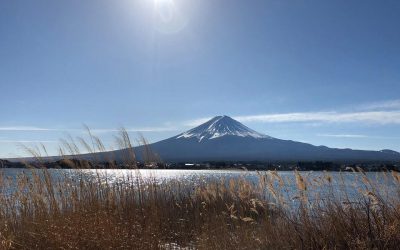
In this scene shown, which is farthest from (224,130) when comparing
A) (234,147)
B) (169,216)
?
(169,216)

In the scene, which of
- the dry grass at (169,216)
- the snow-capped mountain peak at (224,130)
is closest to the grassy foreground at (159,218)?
the dry grass at (169,216)

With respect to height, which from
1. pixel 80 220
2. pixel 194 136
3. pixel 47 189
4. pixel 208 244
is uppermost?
pixel 194 136

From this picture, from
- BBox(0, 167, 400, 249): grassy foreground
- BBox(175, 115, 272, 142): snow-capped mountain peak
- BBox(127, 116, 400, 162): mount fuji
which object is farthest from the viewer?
BBox(175, 115, 272, 142): snow-capped mountain peak

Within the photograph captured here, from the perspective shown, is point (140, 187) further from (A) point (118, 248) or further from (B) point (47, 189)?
(A) point (118, 248)

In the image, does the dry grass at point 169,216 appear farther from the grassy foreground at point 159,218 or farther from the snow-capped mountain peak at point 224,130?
the snow-capped mountain peak at point 224,130

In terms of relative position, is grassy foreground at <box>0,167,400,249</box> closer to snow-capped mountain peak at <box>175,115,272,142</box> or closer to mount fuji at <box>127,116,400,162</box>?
mount fuji at <box>127,116,400,162</box>

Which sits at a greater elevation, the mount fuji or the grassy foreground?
the mount fuji

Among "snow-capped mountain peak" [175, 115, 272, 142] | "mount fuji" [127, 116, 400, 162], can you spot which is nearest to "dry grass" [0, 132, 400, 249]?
"mount fuji" [127, 116, 400, 162]

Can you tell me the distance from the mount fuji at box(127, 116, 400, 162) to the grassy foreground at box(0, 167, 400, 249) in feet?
390

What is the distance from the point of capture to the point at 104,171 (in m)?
6.92

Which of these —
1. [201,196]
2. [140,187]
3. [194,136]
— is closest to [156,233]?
[140,187]

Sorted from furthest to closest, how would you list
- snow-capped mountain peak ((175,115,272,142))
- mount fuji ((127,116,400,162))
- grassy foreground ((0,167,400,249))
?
snow-capped mountain peak ((175,115,272,142)) < mount fuji ((127,116,400,162)) < grassy foreground ((0,167,400,249))

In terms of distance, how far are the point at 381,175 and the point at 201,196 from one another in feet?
15.5

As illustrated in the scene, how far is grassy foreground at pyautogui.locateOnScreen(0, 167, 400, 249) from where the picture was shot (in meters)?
4.43
